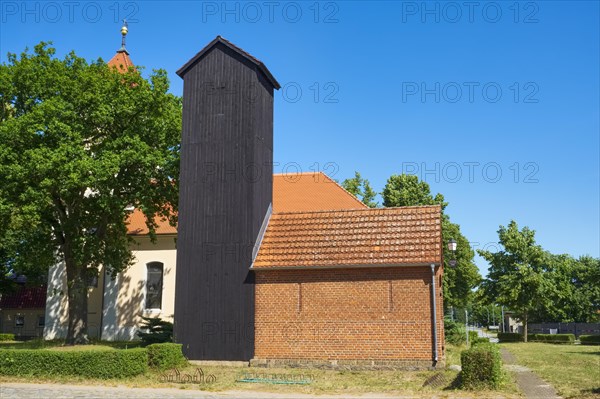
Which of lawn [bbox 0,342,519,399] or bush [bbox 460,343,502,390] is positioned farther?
lawn [bbox 0,342,519,399]

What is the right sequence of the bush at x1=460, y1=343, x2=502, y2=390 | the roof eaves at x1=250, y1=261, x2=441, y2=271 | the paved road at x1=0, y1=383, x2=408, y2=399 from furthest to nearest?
the roof eaves at x1=250, y1=261, x2=441, y2=271 < the bush at x1=460, y1=343, x2=502, y2=390 < the paved road at x1=0, y1=383, x2=408, y2=399

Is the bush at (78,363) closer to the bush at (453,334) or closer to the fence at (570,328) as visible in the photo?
the bush at (453,334)

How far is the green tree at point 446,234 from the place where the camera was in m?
38.5

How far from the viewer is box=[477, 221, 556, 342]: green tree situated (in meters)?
43.8

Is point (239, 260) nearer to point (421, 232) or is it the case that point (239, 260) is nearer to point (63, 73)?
point (421, 232)

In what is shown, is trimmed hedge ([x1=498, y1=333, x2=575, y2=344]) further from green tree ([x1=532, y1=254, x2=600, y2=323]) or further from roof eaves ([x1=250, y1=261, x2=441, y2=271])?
roof eaves ([x1=250, y1=261, x2=441, y2=271])

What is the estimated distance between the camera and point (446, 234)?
128 feet

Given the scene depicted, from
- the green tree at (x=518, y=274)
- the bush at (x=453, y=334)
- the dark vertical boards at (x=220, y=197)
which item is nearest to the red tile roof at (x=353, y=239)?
the dark vertical boards at (x=220, y=197)

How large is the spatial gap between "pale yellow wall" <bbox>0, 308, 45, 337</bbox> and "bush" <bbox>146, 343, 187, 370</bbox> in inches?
1171

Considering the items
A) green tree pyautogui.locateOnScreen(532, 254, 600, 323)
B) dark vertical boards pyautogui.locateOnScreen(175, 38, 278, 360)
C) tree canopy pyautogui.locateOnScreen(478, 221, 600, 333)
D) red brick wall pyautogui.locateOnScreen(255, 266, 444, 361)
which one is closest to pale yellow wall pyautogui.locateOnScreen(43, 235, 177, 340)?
dark vertical boards pyautogui.locateOnScreen(175, 38, 278, 360)

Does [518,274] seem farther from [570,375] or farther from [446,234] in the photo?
[570,375]

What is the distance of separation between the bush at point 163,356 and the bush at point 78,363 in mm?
539

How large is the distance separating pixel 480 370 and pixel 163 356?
944 centimetres

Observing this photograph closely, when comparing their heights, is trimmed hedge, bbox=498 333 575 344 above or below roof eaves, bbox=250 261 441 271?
below
